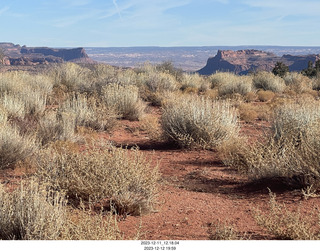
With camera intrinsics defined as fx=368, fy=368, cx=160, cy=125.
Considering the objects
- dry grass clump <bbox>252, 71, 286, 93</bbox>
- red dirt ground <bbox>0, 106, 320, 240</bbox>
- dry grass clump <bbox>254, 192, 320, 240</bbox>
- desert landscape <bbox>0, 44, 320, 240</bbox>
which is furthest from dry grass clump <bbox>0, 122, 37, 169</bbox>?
dry grass clump <bbox>252, 71, 286, 93</bbox>

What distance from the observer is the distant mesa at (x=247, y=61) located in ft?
347

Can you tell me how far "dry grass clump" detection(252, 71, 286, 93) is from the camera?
72.2 feet

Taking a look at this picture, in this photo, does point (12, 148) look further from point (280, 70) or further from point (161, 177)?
point (280, 70)

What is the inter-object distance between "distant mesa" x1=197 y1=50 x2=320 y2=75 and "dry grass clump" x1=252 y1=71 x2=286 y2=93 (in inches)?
3209

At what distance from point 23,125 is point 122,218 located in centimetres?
511

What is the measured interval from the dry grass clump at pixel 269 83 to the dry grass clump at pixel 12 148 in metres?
17.7

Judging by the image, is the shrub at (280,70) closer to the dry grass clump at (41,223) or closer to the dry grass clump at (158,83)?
the dry grass clump at (158,83)

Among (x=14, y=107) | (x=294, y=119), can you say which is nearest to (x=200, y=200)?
(x=294, y=119)

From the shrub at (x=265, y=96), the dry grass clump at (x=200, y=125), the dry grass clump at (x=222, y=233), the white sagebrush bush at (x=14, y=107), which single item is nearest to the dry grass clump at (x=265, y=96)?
the shrub at (x=265, y=96)

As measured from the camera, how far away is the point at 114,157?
510cm

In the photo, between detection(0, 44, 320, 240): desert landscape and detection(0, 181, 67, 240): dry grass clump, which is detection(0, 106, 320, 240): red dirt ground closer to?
detection(0, 44, 320, 240): desert landscape
